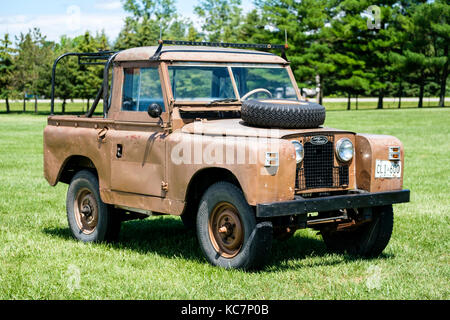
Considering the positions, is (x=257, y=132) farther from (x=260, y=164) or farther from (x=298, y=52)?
(x=298, y=52)

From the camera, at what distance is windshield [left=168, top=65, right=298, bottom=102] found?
7.91 meters

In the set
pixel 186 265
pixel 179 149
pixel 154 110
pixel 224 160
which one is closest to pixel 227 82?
pixel 154 110

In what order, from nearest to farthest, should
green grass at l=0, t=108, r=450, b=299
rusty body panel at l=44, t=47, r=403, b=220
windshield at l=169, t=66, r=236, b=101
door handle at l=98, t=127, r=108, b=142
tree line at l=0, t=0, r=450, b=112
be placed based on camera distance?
green grass at l=0, t=108, r=450, b=299 → rusty body panel at l=44, t=47, r=403, b=220 → windshield at l=169, t=66, r=236, b=101 → door handle at l=98, t=127, r=108, b=142 → tree line at l=0, t=0, r=450, b=112

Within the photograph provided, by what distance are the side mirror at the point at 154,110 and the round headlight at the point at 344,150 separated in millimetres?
1930

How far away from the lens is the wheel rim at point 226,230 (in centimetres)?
679

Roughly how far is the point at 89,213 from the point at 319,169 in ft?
10.9

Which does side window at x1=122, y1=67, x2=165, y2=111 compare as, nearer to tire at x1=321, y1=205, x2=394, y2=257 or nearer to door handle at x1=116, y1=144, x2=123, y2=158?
door handle at x1=116, y1=144, x2=123, y2=158

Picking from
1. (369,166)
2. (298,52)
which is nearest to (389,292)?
(369,166)

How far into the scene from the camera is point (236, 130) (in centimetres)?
Answer: 686

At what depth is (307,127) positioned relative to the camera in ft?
23.1

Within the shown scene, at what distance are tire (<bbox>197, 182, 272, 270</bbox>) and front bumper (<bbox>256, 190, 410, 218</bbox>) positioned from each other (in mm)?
248

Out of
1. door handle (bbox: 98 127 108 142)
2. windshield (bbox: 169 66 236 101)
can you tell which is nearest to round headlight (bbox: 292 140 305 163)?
windshield (bbox: 169 66 236 101)

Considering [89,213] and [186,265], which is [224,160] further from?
[89,213]

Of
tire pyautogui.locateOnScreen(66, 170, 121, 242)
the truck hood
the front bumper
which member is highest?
the truck hood
